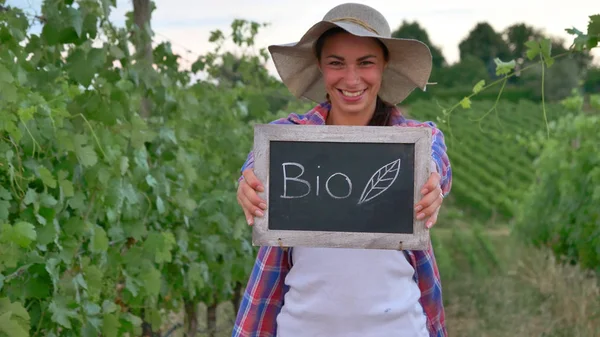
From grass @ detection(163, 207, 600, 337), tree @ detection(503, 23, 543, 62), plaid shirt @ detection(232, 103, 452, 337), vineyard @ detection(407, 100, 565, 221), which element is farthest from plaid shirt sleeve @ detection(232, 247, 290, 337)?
tree @ detection(503, 23, 543, 62)

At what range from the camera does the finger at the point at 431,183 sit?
2.26 metres

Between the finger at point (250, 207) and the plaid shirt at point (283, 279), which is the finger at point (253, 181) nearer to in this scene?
the finger at point (250, 207)

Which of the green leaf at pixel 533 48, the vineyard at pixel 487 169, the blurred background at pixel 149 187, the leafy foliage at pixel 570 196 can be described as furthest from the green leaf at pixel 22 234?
the vineyard at pixel 487 169

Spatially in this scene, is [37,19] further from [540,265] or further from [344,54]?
[540,265]

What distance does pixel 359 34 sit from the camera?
234 centimetres

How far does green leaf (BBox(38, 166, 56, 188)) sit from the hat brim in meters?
0.89

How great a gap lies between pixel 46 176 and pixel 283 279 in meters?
1.00

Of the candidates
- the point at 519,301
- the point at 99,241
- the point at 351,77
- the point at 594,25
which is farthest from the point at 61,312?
the point at 519,301

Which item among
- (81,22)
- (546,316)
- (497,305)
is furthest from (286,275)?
(497,305)

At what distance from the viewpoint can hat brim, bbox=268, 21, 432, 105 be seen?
2494mm

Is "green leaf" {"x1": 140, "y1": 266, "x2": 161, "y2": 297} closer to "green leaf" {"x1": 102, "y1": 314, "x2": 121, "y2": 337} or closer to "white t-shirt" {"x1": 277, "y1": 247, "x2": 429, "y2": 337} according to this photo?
"green leaf" {"x1": 102, "y1": 314, "x2": 121, "y2": 337}

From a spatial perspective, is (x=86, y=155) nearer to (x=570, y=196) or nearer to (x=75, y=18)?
(x=75, y=18)

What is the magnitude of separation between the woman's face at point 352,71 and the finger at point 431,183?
277 millimetres

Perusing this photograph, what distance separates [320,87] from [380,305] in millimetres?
693
